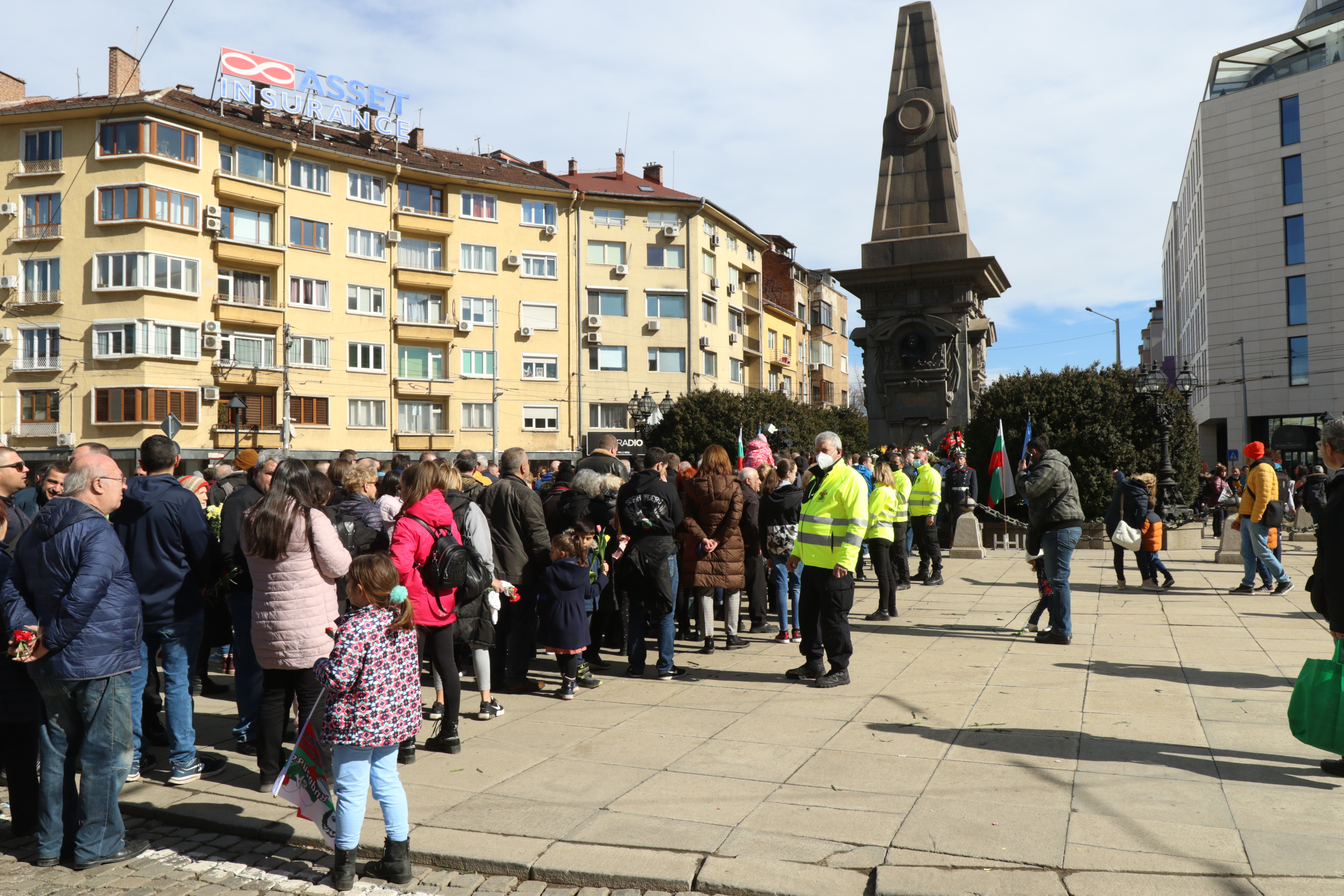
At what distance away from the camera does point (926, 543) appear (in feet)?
43.9

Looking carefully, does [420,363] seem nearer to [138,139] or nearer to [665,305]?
[665,305]

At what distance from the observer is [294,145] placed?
132 ft

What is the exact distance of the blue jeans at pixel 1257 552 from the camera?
1197 centimetres

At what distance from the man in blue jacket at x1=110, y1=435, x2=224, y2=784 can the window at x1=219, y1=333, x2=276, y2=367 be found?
35936 millimetres

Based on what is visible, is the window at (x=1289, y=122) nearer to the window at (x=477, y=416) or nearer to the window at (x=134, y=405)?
the window at (x=477, y=416)

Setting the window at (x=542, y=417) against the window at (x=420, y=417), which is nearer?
the window at (x=420, y=417)

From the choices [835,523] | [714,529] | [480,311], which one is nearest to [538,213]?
[480,311]

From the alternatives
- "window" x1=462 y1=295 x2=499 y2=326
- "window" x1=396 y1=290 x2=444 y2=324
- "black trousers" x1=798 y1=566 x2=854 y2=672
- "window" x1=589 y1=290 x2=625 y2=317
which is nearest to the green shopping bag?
"black trousers" x1=798 y1=566 x2=854 y2=672

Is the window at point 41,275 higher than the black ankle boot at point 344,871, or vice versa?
the window at point 41,275

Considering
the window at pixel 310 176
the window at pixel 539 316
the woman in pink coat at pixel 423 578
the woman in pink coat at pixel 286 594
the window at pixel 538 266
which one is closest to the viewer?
the woman in pink coat at pixel 286 594

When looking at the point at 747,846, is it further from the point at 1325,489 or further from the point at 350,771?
the point at 1325,489

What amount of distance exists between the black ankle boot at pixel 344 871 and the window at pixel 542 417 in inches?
1740

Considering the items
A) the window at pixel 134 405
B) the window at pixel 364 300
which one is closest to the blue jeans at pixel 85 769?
the window at pixel 134 405

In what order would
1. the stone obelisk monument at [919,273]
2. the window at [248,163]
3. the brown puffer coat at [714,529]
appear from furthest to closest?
the window at [248,163] → the stone obelisk monument at [919,273] → the brown puffer coat at [714,529]
